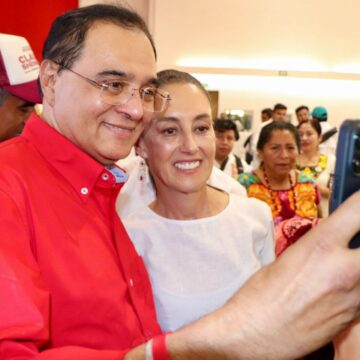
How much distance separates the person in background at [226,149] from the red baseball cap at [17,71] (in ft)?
7.63

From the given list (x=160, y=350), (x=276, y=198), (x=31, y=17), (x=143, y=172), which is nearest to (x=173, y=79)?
(x=143, y=172)

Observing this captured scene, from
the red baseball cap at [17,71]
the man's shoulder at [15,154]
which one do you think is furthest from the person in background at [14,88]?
the man's shoulder at [15,154]

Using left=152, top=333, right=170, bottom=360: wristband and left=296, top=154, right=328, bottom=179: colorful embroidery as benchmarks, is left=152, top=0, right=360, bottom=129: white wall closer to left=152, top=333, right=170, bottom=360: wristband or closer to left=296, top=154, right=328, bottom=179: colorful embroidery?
left=296, top=154, right=328, bottom=179: colorful embroidery

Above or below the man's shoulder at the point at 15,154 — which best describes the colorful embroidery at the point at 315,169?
below

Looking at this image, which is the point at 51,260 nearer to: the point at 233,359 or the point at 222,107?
the point at 233,359

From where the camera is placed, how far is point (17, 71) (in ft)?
5.28

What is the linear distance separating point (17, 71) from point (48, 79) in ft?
2.10

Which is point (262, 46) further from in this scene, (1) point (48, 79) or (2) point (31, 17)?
(1) point (48, 79)

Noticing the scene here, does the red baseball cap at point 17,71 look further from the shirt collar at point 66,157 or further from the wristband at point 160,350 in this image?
the wristband at point 160,350

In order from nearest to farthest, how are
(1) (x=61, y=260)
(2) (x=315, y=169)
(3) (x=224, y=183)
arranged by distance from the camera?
1. (1) (x=61, y=260)
2. (3) (x=224, y=183)
3. (2) (x=315, y=169)

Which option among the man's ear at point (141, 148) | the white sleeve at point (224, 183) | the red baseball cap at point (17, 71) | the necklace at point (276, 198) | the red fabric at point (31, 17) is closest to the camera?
the man's ear at point (141, 148)

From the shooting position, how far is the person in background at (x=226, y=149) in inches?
152

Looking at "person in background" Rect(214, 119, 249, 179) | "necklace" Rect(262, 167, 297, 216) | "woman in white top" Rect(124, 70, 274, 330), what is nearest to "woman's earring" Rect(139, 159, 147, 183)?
"woman in white top" Rect(124, 70, 274, 330)

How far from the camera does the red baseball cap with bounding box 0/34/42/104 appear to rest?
1582mm
